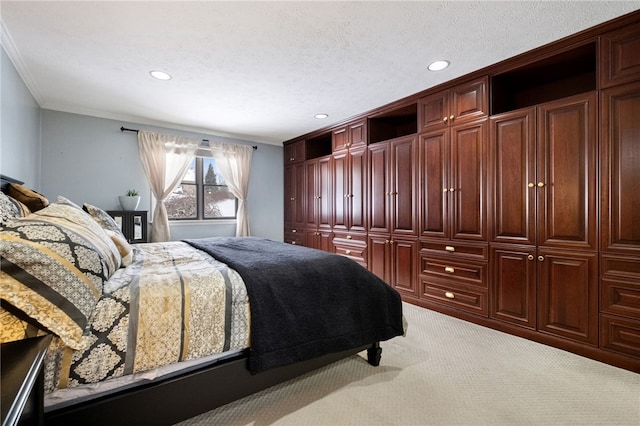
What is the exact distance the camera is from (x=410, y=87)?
122 inches

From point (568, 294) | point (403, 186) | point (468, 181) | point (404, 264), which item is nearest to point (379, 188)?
point (403, 186)

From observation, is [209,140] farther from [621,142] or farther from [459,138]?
[621,142]

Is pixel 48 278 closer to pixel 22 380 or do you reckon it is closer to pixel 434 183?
pixel 22 380

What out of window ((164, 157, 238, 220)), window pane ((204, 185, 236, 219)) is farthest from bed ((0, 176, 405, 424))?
window pane ((204, 185, 236, 219))

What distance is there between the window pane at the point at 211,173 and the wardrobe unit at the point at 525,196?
7.87 ft

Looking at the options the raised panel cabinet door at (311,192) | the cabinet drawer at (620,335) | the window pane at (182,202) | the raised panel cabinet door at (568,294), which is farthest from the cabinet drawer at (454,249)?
the window pane at (182,202)

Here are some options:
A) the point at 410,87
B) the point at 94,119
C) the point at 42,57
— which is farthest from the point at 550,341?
the point at 94,119

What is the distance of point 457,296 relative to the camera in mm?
2938

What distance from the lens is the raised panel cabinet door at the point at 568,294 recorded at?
2131mm

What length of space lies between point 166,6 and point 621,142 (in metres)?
3.19

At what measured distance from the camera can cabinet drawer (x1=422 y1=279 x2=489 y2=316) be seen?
277 cm

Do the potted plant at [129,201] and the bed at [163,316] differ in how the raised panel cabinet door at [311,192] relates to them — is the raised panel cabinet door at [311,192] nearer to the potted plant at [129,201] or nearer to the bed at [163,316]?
the potted plant at [129,201]

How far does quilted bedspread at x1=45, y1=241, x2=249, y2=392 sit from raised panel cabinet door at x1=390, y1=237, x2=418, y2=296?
231 centimetres

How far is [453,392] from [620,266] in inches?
59.0
